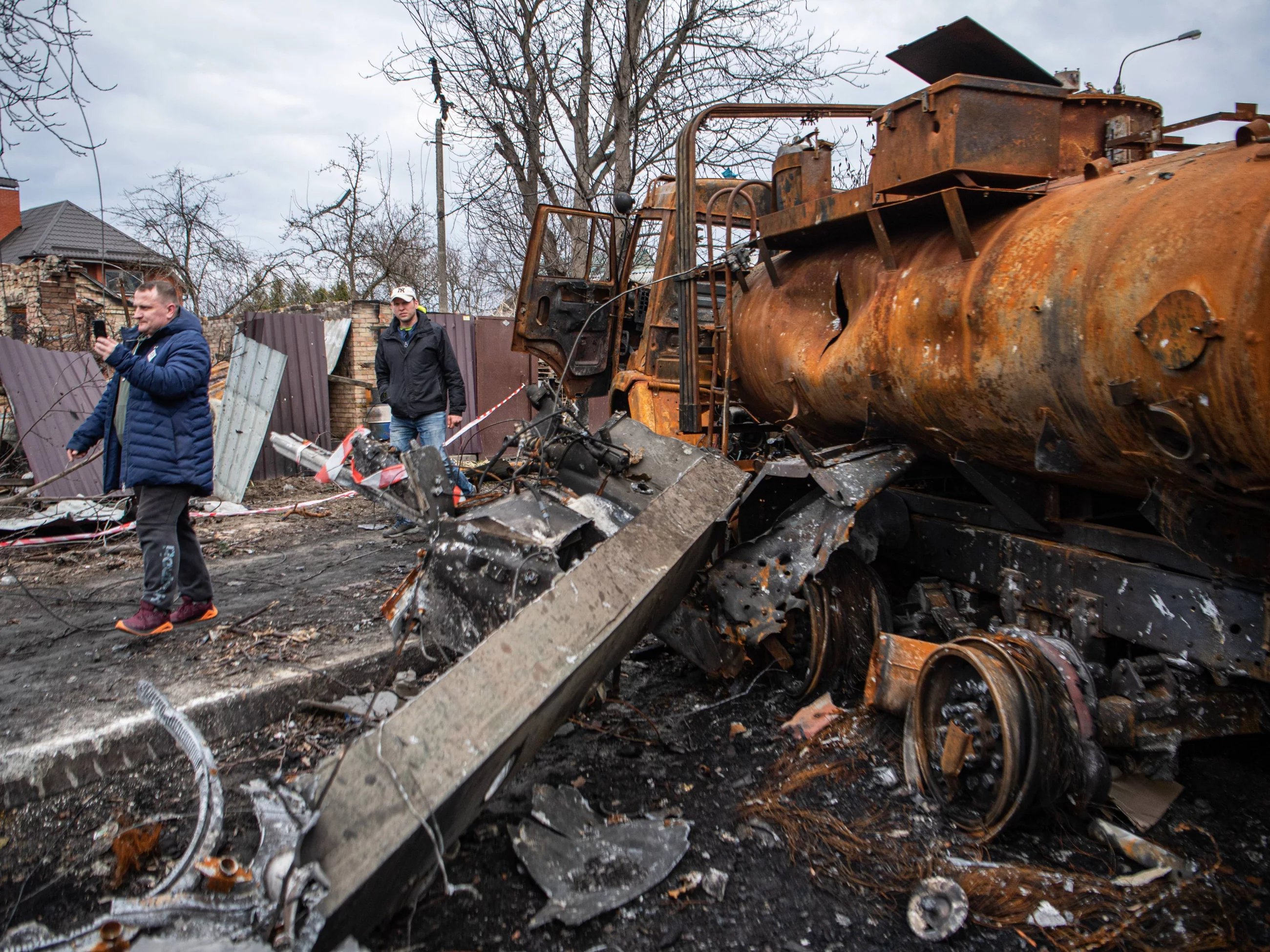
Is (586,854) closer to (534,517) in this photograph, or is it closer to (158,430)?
(534,517)

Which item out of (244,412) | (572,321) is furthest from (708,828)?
→ (244,412)

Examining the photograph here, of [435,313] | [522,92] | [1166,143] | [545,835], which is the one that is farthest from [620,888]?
[522,92]

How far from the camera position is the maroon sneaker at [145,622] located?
154 inches

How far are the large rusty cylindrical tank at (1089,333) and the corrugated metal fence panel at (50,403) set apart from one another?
7.14 meters

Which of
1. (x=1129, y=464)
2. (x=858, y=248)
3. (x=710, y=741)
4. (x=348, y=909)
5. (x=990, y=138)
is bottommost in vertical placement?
(x=710, y=741)

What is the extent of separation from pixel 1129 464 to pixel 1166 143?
1.49 meters

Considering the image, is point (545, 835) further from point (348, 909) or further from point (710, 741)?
point (710, 741)

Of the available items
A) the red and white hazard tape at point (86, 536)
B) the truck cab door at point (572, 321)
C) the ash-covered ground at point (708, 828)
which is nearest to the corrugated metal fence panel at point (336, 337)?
the red and white hazard tape at point (86, 536)

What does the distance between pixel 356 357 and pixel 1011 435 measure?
1037 centimetres

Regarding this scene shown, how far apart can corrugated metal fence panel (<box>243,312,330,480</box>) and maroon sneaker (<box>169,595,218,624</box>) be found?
5.72 metres

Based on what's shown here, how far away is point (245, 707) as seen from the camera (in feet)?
10.9

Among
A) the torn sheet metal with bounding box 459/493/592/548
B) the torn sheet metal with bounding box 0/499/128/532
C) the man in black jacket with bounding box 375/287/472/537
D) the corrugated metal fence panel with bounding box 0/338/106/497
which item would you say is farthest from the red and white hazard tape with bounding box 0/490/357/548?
the torn sheet metal with bounding box 459/493/592/548

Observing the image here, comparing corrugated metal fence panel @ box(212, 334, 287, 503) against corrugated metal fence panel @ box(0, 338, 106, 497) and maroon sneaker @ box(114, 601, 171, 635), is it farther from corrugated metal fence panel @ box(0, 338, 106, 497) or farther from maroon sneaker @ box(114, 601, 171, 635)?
maroon sneaker @ box(114, 601, 171, 635)

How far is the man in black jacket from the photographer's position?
637cm
